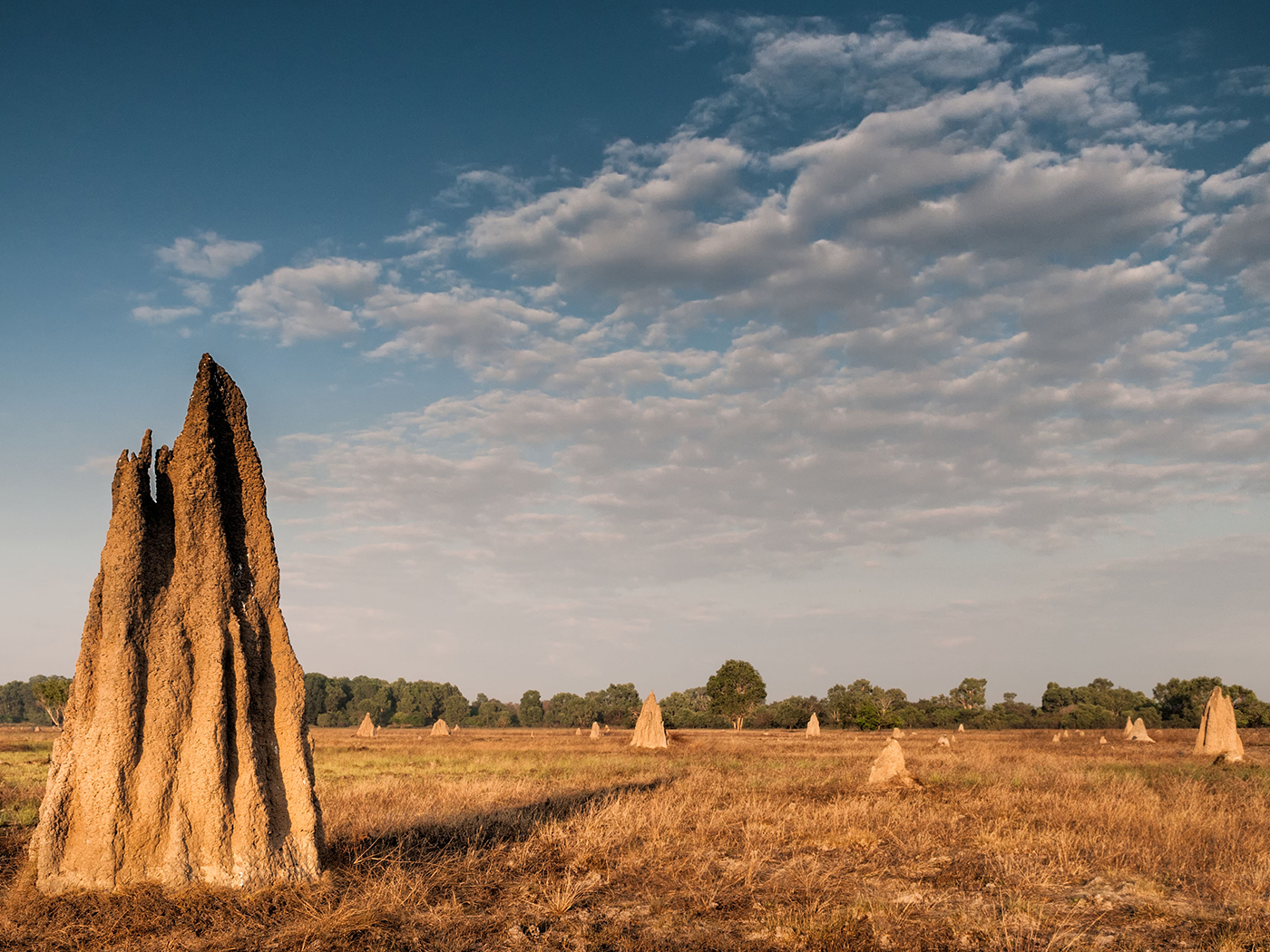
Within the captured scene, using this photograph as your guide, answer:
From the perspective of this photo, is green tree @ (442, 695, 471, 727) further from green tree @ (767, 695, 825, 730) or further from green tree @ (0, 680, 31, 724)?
green tree @ (0, 680, 31, 724)

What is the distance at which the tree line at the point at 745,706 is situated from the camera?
247 ft

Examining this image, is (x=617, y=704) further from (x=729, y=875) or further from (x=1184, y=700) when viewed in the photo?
(x=729, y=875)

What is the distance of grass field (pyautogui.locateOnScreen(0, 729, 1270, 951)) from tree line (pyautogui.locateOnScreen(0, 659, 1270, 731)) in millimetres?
45340

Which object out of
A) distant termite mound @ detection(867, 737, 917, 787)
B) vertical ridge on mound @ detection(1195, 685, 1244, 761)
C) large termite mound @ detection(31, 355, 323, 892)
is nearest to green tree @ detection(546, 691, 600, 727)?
vertical ridge on mound @ detection(1195, 685, 1244, 761)

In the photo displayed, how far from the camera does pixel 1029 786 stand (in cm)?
1803

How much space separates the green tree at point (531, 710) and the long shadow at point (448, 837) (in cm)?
10191

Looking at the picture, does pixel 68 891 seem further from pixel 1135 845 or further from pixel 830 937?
pixel 1135 845

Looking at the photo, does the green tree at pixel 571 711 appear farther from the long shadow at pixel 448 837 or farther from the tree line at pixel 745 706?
Result: the long shadow at pixel 448 837

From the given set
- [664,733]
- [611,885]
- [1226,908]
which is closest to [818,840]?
[611,885]

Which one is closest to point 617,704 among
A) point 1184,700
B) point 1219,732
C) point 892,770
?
point 1184,700

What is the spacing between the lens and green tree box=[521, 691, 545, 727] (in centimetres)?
11312

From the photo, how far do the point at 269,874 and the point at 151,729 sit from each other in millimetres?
1669

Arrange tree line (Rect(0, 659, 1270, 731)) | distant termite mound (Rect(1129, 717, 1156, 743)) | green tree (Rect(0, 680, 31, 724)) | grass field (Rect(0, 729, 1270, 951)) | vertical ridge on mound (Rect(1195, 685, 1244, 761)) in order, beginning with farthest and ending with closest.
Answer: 1. green tree (Rect(0, 680, 31, 724))
2. tree line (Rect(0, 659, 1270, 731))
3. distant termite mound (Rect(1129, 717, 1156, 743))
4. vertical ridge on mound (Rect(1195, 685, 1244, 761))
5. grass field (Rect(0, 729, 1270, 951))

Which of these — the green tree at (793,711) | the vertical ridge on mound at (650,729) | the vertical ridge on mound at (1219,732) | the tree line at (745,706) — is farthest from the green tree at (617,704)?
the vertical ridge on mound at (1219,732)
